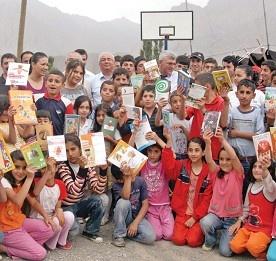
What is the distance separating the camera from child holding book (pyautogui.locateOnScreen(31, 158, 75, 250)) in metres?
4.64

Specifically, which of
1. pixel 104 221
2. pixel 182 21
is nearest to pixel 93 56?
pixel 182 21

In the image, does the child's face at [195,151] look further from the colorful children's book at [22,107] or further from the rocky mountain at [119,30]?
the rocky mountain at [119,30]

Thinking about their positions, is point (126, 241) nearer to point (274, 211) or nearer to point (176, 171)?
point (176, 171)

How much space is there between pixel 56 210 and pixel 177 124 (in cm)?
156

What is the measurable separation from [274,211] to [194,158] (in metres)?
0.92

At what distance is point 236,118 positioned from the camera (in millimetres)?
5305

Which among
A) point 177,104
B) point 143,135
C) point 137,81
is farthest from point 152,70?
point 143,135

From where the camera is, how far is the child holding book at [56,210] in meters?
4.64

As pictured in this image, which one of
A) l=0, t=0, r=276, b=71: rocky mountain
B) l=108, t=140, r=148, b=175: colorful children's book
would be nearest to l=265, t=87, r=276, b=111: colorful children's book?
l=108, t=140, r=148, b=175: colorful children's book

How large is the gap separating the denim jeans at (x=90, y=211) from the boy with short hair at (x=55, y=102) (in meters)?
0.81

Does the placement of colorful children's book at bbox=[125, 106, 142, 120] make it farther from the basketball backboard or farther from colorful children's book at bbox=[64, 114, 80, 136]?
the basketball backboard

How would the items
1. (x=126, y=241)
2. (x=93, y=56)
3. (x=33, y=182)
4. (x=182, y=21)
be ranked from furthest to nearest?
(x=93, y=56) < (x=182, y=21) < (x=126, y=241) < (x=33, y=182)

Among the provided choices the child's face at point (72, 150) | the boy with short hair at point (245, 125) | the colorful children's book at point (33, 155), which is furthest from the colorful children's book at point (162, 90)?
the colorful children's book at point (33, 155)

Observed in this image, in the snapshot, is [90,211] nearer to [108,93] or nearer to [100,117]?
[100,117]
